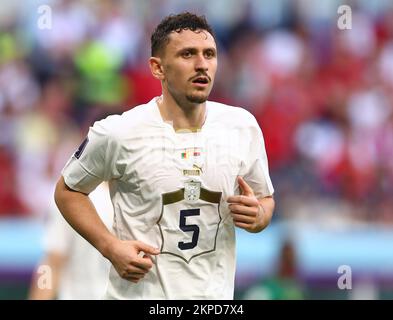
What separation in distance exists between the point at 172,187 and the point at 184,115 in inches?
14.9

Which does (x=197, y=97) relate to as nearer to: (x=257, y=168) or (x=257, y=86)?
(x=257, y=168)

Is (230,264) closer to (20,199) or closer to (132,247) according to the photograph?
(132,247)

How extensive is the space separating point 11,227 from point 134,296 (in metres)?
5.34

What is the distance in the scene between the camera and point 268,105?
11.2 meters

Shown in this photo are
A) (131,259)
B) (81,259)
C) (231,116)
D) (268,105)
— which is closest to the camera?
(131,259)

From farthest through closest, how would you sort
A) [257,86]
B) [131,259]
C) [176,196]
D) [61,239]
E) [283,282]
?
[257,86], [283,282], [61,239], [176,196], [131,259]

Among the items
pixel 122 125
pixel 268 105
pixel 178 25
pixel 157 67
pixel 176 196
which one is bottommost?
pixel 176 196

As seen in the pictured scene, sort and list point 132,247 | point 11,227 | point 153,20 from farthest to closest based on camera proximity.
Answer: point 153,20 < point 11,227 < point 132,247

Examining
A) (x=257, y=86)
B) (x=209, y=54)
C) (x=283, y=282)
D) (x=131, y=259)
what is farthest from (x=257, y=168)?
(x=257, y=86)

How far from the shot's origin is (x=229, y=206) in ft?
15.5

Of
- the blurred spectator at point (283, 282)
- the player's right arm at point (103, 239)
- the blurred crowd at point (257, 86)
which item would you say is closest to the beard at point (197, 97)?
the player's right arm at point (103, 239)

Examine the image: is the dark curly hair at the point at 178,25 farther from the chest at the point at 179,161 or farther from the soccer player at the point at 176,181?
the chest at the point at 179,161

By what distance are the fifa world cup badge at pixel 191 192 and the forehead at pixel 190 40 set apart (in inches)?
25.8
